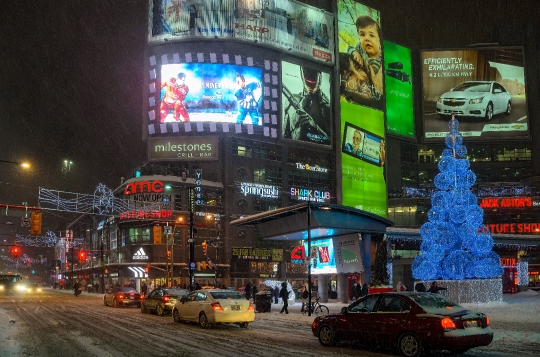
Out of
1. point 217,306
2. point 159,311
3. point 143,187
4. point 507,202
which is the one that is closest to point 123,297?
point 159,311

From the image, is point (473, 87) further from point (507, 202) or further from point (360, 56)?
point (507, 202)

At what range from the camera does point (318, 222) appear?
3862cm

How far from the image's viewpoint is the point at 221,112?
291 feet

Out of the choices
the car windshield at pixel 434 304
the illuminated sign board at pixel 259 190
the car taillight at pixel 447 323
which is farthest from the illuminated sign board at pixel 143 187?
the car taillight at pixel 447 323

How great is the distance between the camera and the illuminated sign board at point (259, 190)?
87.9m

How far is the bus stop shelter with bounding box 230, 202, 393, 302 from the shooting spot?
39.2 m

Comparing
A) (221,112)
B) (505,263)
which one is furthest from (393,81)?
(505,263)

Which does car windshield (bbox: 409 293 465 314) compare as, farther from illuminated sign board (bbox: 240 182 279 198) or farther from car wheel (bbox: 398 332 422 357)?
illuminated sign board (bbox: 240 182 279 198)

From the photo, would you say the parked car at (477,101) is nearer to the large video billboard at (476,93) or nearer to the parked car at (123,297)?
the large video billboard at (476,93)

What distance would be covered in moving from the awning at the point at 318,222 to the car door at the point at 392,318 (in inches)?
851

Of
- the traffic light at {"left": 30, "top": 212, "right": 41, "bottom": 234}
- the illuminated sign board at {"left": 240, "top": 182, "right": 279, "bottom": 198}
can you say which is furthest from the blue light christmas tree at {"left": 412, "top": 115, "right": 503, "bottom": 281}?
the illuminated sign board at {"left": 240, "top": 182, "right": 279, "bottom": 198}

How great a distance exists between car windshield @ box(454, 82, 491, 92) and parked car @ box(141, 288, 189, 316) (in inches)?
3447

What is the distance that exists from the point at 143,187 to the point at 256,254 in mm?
18810

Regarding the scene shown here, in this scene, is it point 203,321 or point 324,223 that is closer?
point 203,321
